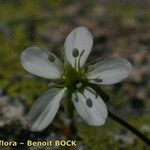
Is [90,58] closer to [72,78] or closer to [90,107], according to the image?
[72,78]

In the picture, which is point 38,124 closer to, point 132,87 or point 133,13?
point 132,87

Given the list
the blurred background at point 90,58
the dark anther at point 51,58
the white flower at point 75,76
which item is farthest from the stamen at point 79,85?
the blurred background at point 90,58

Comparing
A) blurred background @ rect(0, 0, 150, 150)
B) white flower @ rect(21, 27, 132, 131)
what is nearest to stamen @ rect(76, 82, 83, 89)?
white flower @ rect(21, 27, 132, 131)

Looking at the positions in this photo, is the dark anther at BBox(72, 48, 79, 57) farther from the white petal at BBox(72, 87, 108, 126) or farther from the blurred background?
the blurred background

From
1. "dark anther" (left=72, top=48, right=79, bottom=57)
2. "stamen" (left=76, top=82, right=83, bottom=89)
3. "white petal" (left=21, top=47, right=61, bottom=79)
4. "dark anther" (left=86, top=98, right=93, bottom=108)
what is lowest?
"stamen" (left=76, top=82, right=83, bottom=89)

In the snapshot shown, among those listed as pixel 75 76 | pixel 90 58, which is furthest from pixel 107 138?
pixel 90 58
